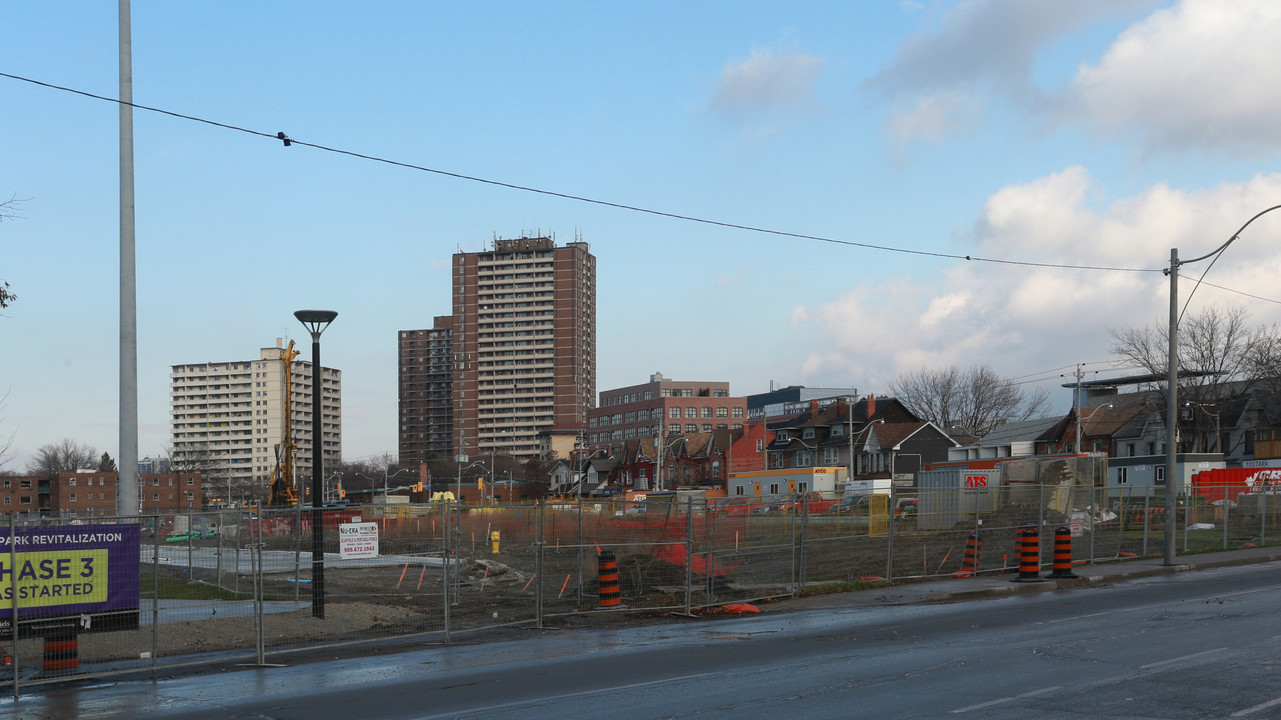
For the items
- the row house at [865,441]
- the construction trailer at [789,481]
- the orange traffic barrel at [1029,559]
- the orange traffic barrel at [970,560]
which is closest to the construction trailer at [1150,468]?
the row house at [865,441]

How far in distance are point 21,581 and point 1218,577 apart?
25.2 metres

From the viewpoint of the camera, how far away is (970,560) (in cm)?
2933

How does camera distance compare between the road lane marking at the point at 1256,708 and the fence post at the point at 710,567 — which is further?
the fence post at the point at 710,567

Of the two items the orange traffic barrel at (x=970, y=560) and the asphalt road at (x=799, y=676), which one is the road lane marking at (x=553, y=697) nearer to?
the asphalt road at (x=799, y=676)

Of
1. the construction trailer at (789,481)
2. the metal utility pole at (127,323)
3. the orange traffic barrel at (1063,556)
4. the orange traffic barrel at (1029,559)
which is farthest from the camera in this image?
the construction trailer at (789,481)

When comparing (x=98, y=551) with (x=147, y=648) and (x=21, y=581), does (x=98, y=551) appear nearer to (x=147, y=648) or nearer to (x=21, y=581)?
(x=21, y=581)

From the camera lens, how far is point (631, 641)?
16953 mm

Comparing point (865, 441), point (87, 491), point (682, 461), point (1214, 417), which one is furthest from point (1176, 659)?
point (87, 491)

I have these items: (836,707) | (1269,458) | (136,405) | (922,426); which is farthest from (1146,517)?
(922,426)

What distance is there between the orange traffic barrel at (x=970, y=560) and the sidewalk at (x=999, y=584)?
29 cm

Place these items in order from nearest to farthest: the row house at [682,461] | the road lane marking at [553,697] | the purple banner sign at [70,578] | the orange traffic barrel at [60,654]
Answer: the road lane marking at [553,697] < the purple banner sign at [70,578] < the orange traffic barrel at [60,654] < the row house at [682,461]

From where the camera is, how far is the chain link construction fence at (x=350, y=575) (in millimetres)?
14039

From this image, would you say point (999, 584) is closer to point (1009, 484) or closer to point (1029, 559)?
point (1029, 559)

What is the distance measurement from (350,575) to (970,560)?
54.1ft
